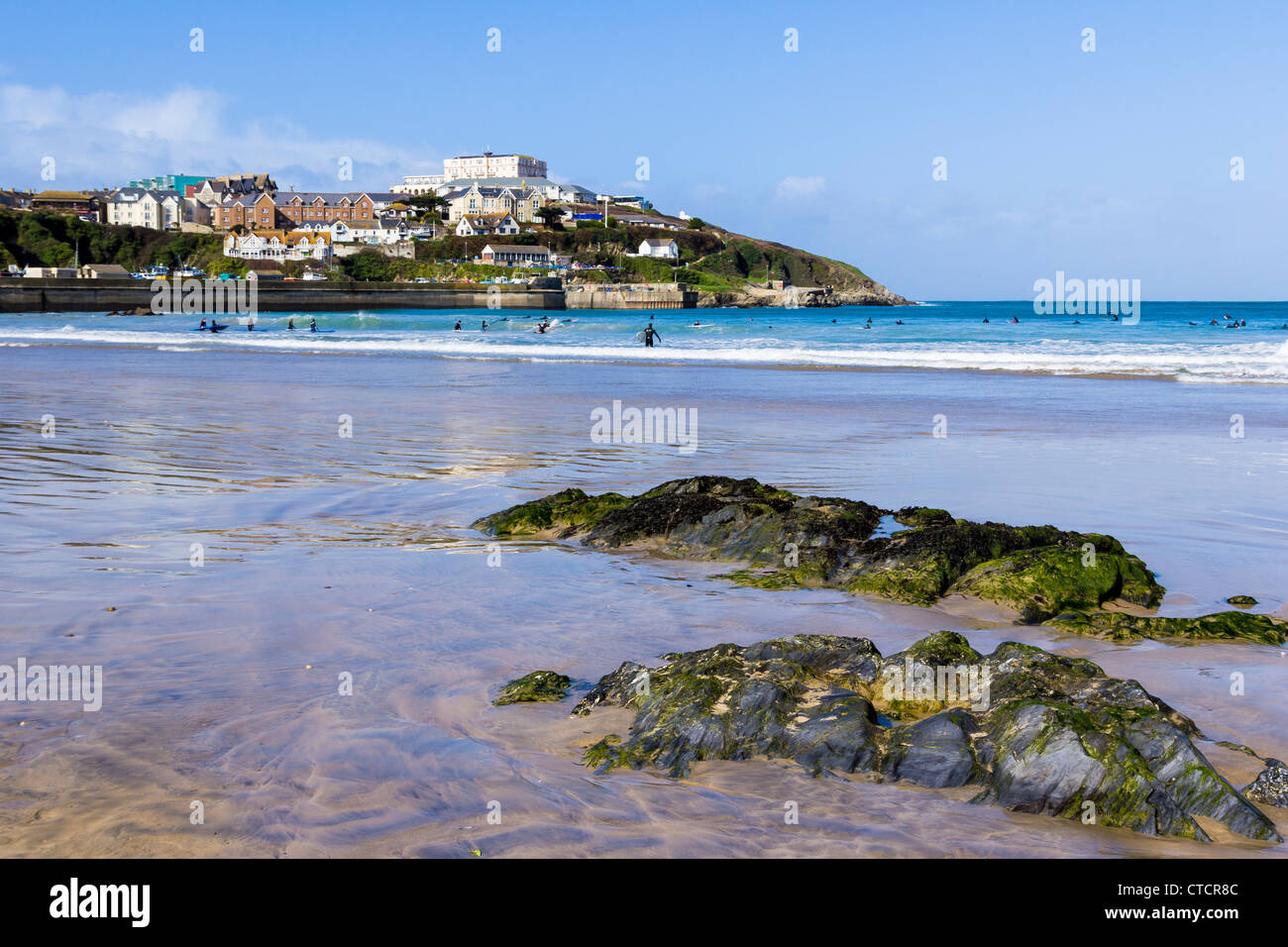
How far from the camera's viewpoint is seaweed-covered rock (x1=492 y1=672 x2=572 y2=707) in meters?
5.43

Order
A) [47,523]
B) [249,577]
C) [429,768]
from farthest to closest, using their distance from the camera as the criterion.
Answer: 1. [47,523]
2. [249,577]
3. [429,768]

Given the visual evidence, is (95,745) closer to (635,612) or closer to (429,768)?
(429,768)

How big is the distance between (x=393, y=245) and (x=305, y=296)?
Answer: 54.1 metres

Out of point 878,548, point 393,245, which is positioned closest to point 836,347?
point 878,548

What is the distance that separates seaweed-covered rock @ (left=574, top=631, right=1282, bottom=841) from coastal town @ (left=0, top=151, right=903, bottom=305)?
127524 mm

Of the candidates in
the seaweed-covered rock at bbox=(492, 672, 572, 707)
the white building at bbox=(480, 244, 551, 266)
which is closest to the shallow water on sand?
the seaweed-covered rock at bbox=(492, 672, 572, 707)

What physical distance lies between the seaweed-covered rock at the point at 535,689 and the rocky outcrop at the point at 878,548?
2.70m

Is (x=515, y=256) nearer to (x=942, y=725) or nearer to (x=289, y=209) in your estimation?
(x=289, y=209)

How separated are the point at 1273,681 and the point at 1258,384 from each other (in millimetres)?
26403

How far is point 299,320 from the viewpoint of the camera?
86.6 metres

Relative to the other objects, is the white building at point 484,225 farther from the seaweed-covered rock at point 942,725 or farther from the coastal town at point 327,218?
the seaweed-covered rock at point 942,725

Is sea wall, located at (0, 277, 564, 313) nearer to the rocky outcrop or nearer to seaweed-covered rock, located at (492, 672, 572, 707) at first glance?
the rocky outcrop
